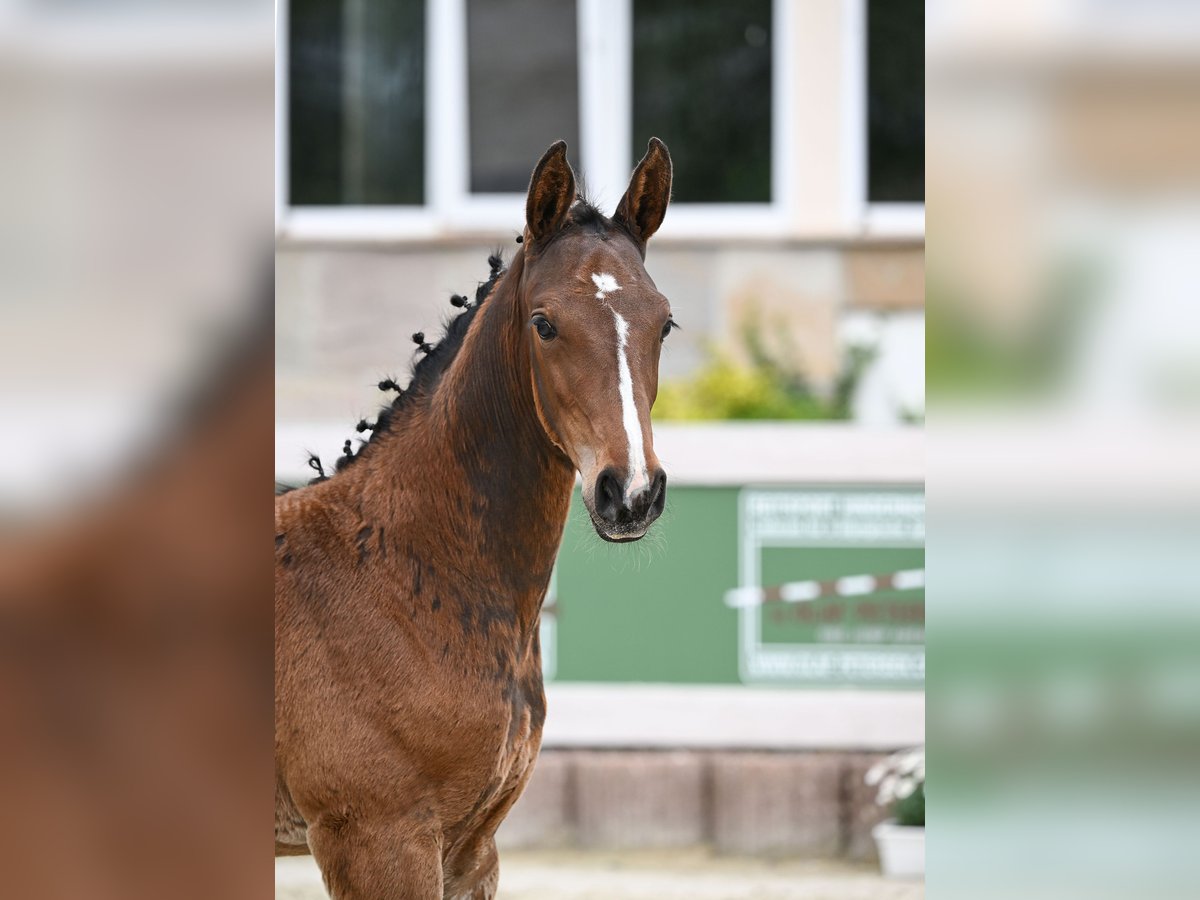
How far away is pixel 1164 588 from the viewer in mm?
862

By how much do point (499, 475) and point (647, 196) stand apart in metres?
0.61

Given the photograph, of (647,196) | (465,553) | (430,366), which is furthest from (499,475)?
(647,196)

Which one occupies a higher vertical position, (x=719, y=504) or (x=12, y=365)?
(x=12, y=365)

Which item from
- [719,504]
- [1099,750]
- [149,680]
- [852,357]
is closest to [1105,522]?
[1099,750]

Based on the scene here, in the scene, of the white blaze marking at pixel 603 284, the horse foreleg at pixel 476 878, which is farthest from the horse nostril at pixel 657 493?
the horse foreleg at pixel 476 878

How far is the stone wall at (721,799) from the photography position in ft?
19.4

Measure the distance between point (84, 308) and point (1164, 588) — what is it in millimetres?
732

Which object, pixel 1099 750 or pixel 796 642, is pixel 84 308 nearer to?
pixel 1099 750

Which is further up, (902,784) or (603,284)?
(603,284)

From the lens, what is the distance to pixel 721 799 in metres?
5.94

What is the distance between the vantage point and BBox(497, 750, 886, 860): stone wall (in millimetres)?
5906

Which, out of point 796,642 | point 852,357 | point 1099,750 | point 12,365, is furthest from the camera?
point 852,357

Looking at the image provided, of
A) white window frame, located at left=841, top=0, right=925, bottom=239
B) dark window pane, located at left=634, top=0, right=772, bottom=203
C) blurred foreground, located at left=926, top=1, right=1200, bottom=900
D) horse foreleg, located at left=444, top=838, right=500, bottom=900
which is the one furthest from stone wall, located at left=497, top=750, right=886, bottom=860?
blurred foreground, located at left=926, top=1, right=1200, bottom=900

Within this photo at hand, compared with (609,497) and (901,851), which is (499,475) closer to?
(609,497)
